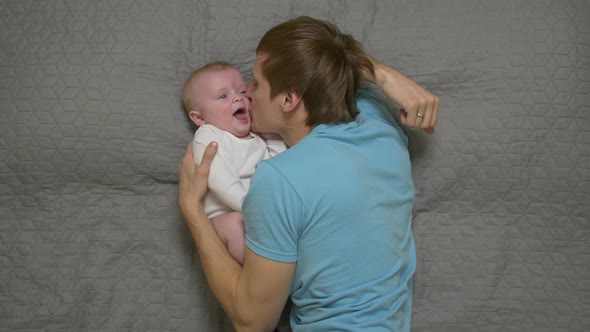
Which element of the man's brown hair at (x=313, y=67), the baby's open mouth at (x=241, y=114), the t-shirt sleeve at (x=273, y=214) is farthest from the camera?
the baby's open mouth at (x=241, y=114)

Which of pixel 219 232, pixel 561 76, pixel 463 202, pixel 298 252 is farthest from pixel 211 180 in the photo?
pixel 561 76

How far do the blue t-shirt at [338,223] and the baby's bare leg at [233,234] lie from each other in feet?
0.50

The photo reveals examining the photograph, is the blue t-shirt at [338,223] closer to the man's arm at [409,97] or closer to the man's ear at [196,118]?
the man's arm at [409,97]

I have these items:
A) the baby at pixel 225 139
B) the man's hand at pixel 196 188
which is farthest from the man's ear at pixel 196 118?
the man's hand at pixel 196 188

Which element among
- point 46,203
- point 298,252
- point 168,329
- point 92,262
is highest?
point 298,252

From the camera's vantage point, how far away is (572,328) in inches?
55.6

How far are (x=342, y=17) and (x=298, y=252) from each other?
72 cm

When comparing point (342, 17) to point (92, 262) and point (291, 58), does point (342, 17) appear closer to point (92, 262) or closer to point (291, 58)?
point (291, 58)

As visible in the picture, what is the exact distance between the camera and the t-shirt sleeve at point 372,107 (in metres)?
1.34

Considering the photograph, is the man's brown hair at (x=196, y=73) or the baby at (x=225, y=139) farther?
the man's brown hair at (x=196, y=73)

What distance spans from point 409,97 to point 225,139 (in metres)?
0.46

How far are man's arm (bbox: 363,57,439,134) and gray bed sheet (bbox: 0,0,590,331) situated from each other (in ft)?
0.52

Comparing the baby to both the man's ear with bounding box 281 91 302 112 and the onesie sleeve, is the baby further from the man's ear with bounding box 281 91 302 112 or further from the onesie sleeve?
the man's ear with bounding box 281 91 302 112

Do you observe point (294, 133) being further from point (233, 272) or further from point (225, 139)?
point (233, 272)
